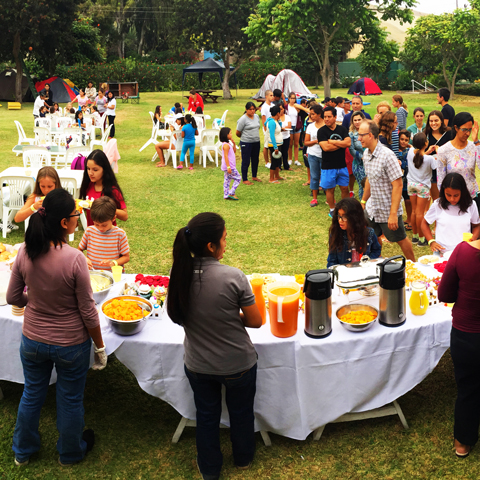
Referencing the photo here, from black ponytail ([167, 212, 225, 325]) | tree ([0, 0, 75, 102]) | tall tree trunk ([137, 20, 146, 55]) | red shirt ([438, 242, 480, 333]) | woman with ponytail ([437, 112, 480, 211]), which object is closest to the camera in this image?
black ponytail ([167, 212, 225, 325])

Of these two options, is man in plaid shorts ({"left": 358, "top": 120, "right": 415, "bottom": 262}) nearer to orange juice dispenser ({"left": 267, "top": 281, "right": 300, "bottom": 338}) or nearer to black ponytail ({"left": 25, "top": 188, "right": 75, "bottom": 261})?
orange juice dispenser ({"left": 267, "top": 281, "right": 300, "bottom": 338})

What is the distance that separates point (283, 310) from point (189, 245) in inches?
30.0

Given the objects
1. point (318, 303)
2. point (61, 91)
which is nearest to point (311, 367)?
point (318, 303)

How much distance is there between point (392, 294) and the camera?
304 centimetres

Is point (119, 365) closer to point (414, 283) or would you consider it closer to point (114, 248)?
point (114, 248)

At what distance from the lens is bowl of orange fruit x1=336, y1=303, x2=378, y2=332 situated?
10.0 ft

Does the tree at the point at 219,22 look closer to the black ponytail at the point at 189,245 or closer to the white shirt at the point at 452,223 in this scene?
the white shirt at the point at 452,223

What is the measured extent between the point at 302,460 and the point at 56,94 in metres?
24.2

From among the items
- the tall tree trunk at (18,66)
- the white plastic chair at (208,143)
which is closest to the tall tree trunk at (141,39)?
the tall tree trunk at (18,66)

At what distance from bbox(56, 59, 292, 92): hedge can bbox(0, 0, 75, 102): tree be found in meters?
4.11

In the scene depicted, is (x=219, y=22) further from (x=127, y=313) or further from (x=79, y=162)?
(x=127, y=313)

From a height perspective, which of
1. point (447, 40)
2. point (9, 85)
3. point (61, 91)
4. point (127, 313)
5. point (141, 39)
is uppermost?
point (141, 39)

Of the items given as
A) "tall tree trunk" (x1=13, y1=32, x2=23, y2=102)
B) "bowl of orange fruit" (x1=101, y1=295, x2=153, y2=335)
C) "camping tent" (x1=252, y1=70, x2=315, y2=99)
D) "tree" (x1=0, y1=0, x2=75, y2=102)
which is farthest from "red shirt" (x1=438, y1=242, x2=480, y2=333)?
"tall tree trunk" (x1=13, y1=32, x2=23, y2=102)

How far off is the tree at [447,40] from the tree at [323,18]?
676 centimetres
